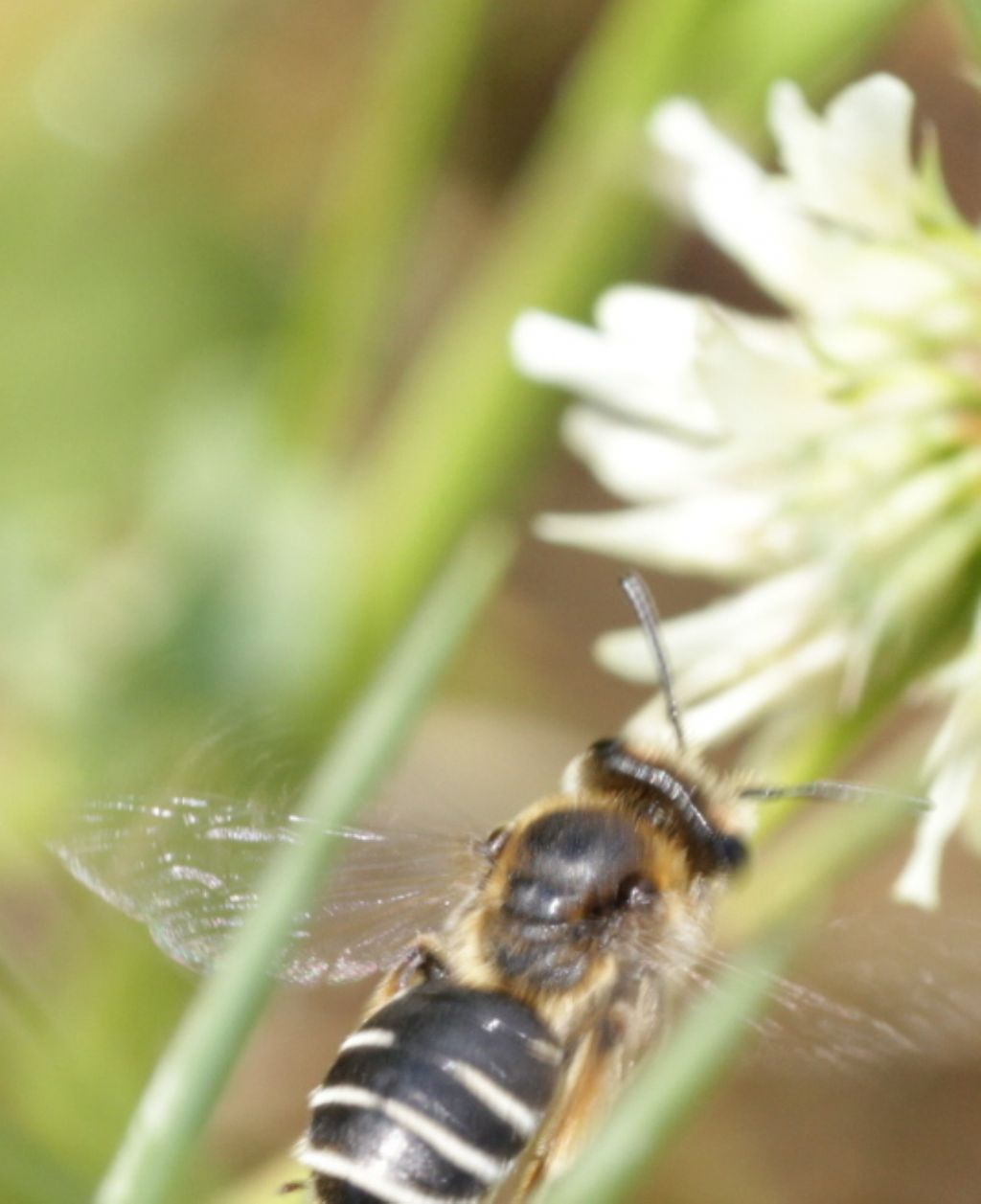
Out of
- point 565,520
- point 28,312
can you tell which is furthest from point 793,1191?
point 28,312

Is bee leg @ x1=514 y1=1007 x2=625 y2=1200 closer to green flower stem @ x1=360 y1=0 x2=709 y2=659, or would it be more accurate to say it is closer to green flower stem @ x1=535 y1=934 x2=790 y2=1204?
green flower stem @ x1=535 y1=934 x2=790 y2=1204

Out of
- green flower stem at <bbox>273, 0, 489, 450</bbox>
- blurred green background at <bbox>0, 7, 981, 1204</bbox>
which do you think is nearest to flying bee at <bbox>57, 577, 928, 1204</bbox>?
blurred green background at <bbox>0, 7, 981, 1204</bbox>

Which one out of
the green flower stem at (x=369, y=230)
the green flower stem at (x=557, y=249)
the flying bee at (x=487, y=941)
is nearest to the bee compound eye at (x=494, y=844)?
the flying bee at (x=487, y=941)

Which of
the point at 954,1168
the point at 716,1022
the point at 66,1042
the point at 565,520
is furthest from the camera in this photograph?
the point at 954,1168

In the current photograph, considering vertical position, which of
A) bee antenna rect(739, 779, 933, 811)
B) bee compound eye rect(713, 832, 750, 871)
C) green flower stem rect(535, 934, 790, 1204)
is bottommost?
green flower stem rect(535, 934, 790, 1204)

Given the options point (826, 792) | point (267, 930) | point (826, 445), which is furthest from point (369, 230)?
point (267, 930)

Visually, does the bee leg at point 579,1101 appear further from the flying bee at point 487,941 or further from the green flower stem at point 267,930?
the green flower stem at point 267,930

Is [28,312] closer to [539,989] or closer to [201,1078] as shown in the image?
[539,989]
